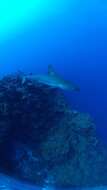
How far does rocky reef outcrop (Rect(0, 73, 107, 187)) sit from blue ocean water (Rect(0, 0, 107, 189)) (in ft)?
3.51

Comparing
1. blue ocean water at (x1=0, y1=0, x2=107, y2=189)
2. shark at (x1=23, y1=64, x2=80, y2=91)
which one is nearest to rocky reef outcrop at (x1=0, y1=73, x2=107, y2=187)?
shark at (x1=23, y1=64, x2=80, y2=91)

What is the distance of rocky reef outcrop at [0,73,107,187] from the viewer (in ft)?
20.1

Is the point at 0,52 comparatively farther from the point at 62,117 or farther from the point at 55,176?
the point at 55,176

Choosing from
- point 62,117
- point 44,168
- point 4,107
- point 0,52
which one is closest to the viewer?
point 4,107

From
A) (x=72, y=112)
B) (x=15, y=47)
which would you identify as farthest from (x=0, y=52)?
(x=72, y=112)

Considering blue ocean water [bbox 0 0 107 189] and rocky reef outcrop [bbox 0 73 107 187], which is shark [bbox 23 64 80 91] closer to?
rocky reef outcrop [bbox 0 73 107 187]

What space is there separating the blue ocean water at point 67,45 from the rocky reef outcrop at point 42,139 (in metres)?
1.07

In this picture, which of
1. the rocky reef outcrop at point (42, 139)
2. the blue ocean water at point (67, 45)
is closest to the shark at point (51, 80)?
the rocky reef outcrop at point (42, 139)

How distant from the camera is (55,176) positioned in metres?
6.60

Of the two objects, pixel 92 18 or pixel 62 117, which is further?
pixel 92 18

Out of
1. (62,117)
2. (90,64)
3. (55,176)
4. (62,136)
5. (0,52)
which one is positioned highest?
(0,52)

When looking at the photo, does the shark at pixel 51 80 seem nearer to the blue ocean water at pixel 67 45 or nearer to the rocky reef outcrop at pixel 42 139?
the rocky reef outcrop at pixel 42 139

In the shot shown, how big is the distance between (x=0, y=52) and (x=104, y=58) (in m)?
2.99

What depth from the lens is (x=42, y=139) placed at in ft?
21.6
